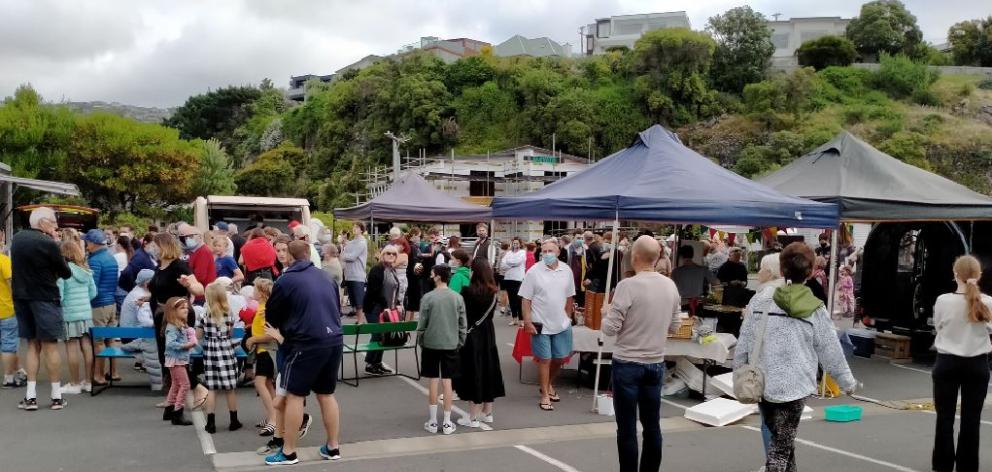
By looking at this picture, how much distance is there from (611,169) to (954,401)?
500 cm

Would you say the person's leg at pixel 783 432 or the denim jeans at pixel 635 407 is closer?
the person's leg at pixel 783 432

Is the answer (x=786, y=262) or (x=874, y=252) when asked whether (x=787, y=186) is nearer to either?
(x=874, y=252)

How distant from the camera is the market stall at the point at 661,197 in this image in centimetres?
841

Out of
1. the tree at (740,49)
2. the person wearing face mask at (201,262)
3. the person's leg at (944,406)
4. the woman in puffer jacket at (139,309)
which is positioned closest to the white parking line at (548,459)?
the person's leg at (944,406)

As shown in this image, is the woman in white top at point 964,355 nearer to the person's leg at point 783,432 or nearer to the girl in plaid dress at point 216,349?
the person's leg at point 783,432

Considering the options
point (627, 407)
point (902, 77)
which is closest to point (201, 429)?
point (627, 407)

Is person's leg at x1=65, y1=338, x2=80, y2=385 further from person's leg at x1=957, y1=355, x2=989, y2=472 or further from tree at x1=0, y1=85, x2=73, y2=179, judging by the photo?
tree at x1=0, y1=85, x2=73, y2=179

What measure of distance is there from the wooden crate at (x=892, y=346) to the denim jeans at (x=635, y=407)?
8.35 m

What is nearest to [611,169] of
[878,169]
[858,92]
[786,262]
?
[878,169]

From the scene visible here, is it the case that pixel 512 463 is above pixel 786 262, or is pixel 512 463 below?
below

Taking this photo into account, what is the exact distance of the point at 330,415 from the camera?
601cm

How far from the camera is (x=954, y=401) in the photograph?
18.5ft

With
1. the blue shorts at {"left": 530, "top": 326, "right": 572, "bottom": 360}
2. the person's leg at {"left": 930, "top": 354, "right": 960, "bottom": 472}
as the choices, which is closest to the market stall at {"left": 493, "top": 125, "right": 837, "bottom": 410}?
the blue shorts at {"left": 530, "top": 326, "right": 572, "bottom": 360}

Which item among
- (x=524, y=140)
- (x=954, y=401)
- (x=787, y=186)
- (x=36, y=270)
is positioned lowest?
(x=954, y=401)
